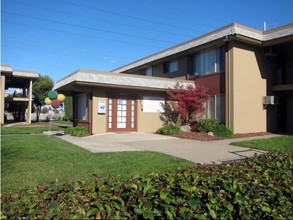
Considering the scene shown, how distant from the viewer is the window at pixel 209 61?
16.6 m

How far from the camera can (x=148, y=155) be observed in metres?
8.40

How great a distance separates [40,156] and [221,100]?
11759 millimetres

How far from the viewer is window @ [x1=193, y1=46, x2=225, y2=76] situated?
54.6 ft

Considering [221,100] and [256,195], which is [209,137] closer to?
[221,100]

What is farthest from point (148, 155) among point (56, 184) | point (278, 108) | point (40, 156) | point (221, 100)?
point (278, 108)

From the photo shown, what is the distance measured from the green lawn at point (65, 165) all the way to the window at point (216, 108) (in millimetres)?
9141

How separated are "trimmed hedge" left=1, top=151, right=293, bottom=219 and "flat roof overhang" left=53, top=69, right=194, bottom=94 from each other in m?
11.9

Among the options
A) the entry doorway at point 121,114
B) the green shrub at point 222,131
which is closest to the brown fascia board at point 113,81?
the entry doorway at point 121,114

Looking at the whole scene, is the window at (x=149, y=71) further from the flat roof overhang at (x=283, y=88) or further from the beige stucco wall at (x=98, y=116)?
the flat roof overhang at (x=283, y=88)

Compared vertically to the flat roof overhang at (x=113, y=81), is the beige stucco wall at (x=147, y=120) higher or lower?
lower

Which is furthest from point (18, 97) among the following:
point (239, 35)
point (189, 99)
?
point (239, 35)

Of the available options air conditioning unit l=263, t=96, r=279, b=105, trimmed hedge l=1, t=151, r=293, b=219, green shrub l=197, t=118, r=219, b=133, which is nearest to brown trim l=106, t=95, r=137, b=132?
green shrub l=197, t=118, r=219, b=133

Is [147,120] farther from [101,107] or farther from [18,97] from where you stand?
[18,97]

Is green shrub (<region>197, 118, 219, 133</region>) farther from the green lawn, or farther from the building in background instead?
the building in background
